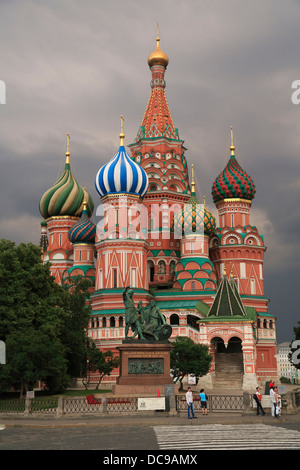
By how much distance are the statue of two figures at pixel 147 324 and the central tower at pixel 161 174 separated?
2411cm

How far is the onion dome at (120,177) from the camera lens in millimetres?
47750

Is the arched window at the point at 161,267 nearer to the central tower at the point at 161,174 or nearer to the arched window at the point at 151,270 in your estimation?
the central tower at the point at 161,174

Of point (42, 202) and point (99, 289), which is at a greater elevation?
point (42, 202)

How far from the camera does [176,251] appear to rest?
177 ft

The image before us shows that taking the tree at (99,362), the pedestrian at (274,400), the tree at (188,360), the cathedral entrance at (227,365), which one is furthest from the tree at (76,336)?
the pedestrian at (274,400)

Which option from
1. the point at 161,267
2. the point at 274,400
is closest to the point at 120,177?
the point at 161,267

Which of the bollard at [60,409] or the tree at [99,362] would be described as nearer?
the bollard at [60,409]

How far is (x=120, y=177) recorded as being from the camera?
47.7 m

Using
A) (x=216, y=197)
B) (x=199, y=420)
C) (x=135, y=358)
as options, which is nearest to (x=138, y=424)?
(x=199, y=420)

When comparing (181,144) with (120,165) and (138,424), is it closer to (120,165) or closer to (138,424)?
(120,165)

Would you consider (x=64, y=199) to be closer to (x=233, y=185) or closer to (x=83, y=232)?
(x=83, y=232)

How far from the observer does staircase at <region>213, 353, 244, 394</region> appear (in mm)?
40312

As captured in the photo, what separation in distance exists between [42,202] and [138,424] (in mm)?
44388

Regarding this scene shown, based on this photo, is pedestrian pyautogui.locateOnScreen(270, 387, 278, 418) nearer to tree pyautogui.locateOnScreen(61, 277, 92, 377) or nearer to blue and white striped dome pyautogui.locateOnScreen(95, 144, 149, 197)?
tree pyautogui.locateOnScreen(61, 277, 92, 377)
